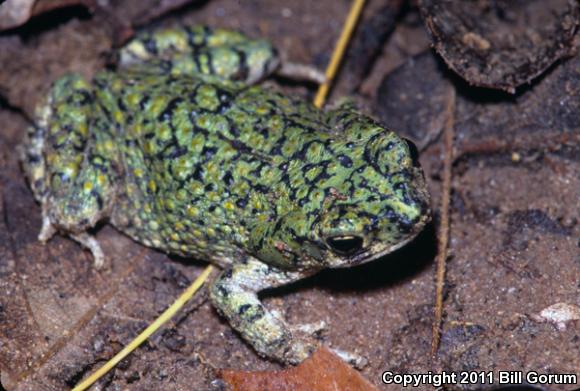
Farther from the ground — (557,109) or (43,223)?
(557,109)

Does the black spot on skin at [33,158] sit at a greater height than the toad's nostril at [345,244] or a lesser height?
lesser

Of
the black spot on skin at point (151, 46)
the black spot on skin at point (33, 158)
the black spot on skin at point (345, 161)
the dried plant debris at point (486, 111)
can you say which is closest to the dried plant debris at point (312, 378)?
the black spot on skin at point (345, 161)

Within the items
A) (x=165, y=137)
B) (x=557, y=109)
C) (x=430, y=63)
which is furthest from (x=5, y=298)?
(x=557, y=109)

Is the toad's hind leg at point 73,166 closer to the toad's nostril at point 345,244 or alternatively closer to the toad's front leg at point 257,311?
the toad's front leg at point 257,311

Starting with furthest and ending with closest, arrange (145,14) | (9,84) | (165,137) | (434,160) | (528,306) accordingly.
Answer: (145,14), (9,84), (434,160), (165,137), (528,306)

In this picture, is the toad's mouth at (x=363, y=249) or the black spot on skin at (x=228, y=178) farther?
the black spot on skin at (x=228, y=178)

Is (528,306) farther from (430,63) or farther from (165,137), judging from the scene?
(165,137)

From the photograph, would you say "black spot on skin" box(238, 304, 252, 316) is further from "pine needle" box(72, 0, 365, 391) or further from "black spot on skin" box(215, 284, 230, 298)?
"pine needle" box(72, 0, 365, 391)

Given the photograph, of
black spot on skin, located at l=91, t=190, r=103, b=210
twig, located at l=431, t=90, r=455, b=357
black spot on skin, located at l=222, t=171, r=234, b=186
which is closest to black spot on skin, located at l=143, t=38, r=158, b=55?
black spot on skin, located at l=91, t=190, r=103, b=210
